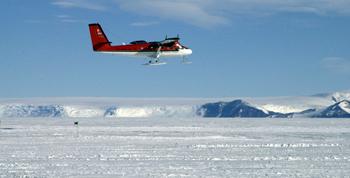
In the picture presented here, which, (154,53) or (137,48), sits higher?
(137,48)

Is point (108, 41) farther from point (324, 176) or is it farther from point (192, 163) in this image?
point (324, 176)

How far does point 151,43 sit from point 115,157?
2832 centimetres

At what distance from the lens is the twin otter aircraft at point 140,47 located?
1807 inches

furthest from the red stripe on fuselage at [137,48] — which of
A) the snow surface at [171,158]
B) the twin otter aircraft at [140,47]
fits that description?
the snow surface at [171,158]

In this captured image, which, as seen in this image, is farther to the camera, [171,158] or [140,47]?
[140,47]

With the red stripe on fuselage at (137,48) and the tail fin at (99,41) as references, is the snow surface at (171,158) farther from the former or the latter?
the tail fin at (99,41)

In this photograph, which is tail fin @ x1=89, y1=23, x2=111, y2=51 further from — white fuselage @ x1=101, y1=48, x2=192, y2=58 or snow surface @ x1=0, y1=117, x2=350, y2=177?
snow surface @ x1=0, y1=117, x2=350, y2=177

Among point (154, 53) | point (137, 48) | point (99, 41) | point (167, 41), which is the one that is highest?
point (167, 41)

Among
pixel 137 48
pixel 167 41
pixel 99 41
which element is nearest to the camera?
pixel 137 48

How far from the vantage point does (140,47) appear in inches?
1823

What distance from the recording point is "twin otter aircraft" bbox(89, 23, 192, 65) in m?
45.9

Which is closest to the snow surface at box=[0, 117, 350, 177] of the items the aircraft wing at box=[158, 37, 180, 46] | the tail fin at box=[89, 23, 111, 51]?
the tail fin at box=[89, 23, 111, 51]

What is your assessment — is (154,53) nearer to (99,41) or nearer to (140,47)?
(140,47)

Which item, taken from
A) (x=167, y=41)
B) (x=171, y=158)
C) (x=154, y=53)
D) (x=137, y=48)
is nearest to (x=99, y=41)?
(x=137, y=48)
